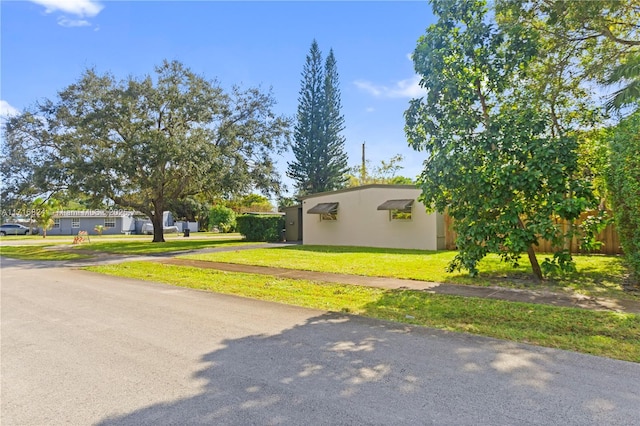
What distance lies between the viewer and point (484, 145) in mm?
6992

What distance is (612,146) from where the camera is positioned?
21.7 ft

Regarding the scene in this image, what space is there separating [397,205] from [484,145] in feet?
28.6

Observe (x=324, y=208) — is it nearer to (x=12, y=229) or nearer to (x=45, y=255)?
(x=45, y=255)

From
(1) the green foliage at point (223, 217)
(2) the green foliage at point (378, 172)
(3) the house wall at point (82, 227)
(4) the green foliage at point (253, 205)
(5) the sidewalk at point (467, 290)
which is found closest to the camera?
(5) the sidewalk at point (467, 290)

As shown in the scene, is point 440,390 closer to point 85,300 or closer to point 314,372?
point 314,372

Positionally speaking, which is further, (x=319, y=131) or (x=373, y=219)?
(x=319, y=131)

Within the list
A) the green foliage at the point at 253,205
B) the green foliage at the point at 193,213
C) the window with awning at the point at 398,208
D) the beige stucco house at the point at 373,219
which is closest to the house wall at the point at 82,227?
the green foliage at the point at 193,213

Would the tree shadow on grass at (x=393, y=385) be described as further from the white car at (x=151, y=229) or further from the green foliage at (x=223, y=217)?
the white car at (x=151, y=229)

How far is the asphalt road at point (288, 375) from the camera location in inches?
101

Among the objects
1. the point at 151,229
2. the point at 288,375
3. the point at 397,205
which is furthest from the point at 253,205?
the point at 288,375

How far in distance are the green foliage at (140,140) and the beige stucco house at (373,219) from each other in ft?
15.5

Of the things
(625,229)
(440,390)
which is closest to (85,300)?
(440,390)

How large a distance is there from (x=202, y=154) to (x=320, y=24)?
363 inches

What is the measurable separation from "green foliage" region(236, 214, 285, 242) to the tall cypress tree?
11658 mm
